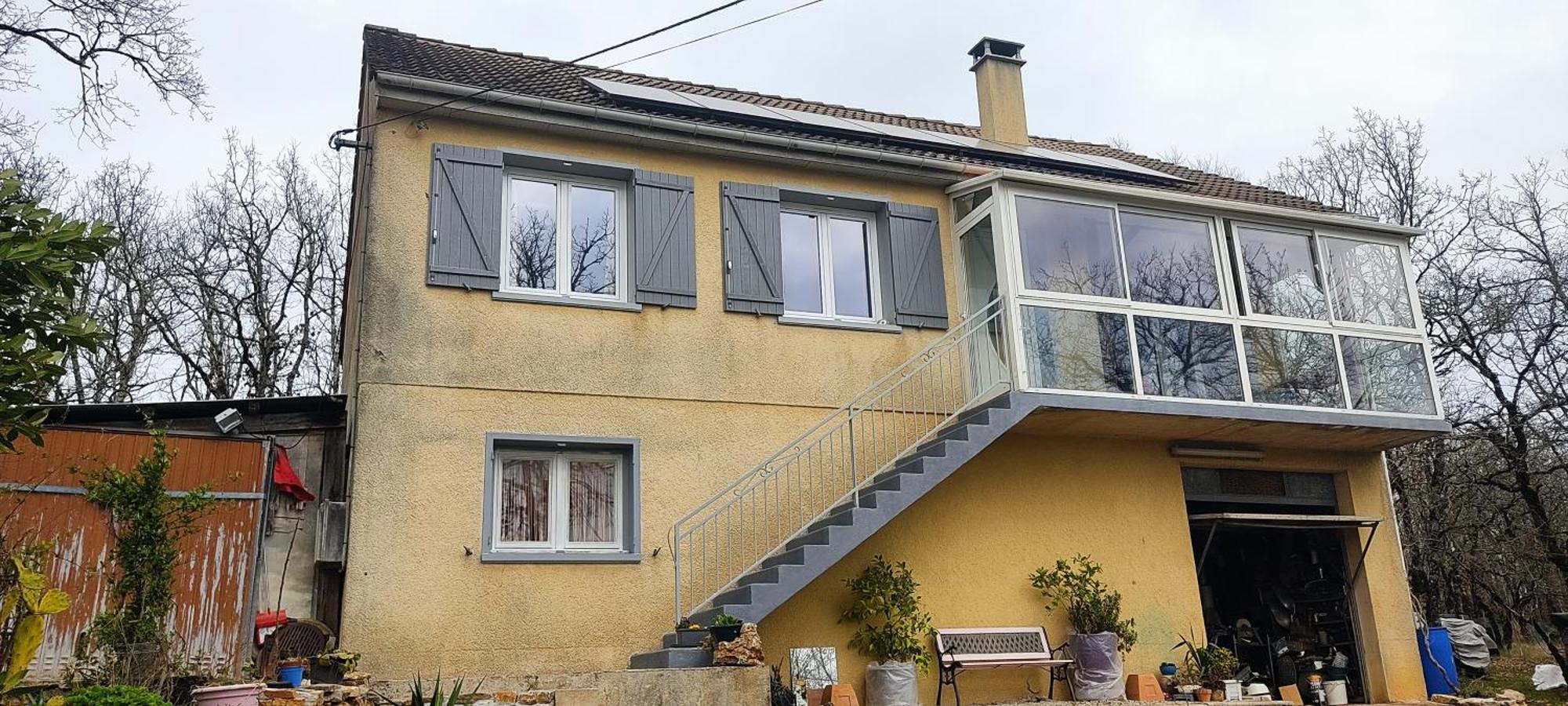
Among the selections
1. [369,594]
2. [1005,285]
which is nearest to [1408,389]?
[1005,285]

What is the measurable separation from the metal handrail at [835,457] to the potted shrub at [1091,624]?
1.93 metres

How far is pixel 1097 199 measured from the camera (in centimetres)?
1188

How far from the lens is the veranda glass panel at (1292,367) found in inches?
466

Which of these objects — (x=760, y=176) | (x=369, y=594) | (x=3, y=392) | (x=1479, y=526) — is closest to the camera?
(x=3, y=392)

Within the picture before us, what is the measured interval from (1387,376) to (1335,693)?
11.2ft

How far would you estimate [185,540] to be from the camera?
352 inches

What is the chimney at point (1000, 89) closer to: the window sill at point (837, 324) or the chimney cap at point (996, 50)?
the chimney cap at point (996, 50)

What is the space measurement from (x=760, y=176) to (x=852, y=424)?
110 inches

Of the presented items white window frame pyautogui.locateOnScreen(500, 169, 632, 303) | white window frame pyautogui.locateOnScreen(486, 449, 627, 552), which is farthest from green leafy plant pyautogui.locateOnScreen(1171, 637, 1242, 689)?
white window frame pyautogui.locateOnScreen(500, 169, 632, 303)

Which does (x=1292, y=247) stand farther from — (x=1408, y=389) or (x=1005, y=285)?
(x=1005, y=285)

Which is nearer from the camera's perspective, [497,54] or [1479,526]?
[497,54]

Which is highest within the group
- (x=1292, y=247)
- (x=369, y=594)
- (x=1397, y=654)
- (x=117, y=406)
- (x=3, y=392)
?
(x=1292, y=247)

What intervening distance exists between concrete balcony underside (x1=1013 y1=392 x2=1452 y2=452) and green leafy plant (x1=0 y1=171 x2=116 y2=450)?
24.5ft

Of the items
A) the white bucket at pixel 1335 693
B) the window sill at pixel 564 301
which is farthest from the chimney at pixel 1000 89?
the white bucket at pixel 1335 693
